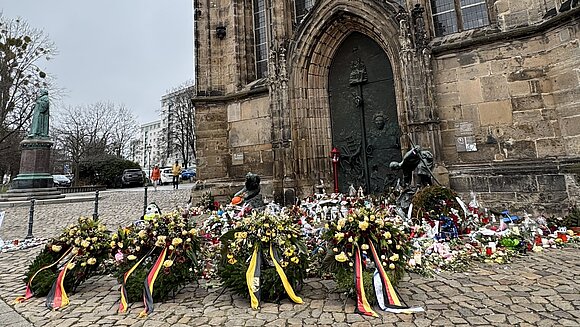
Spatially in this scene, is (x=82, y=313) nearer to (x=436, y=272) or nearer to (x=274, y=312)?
(x=274, y=312)

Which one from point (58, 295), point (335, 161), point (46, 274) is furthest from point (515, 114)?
point (46, 274)

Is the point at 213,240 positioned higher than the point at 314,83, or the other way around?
the point at 314,83

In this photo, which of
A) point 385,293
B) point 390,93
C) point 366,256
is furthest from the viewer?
point 390,93

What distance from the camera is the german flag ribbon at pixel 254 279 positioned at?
3012 millimetres

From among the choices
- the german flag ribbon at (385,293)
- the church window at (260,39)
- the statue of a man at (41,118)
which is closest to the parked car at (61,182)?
the statue of a man at (41,118)

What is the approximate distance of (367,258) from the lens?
305 centimetres

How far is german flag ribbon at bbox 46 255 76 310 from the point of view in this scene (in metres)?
3.19

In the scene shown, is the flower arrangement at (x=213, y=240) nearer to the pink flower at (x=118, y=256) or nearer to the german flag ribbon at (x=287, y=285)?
the german flag ribbon at (x=287, y=285)

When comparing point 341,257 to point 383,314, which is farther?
point 341,257

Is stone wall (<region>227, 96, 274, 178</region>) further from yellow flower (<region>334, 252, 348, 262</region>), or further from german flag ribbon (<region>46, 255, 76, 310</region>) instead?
yellow flower (<region>334, 252, 348, 262</region>)

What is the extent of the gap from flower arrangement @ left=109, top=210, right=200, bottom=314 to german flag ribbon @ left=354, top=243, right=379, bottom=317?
170 centimetres

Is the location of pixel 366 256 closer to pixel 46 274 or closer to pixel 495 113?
pixel 46 274

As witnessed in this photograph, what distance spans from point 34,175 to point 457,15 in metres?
18.7

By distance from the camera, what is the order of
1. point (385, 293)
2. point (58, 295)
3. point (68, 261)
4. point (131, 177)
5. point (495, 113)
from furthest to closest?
point (131, 177) → point (495, 113) → point (68, 261) → point (58, 295) → point (385, 293)
